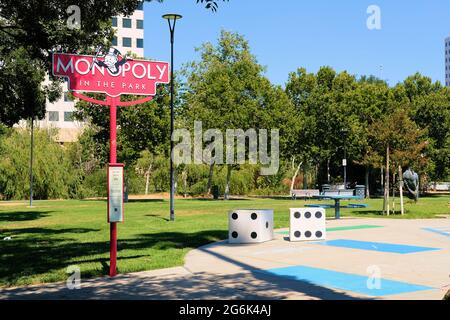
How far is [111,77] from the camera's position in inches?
415

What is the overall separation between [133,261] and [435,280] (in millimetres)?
5918

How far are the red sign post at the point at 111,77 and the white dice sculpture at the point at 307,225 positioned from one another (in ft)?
19.1

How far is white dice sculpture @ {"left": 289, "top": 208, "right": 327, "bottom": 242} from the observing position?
1453 centimetres

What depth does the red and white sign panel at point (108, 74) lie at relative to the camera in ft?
33.7

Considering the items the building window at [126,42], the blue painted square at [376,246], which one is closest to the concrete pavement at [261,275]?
the blue painted square at [376,246]

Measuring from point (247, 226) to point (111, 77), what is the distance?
19.3ft

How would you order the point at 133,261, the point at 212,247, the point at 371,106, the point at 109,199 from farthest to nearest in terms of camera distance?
the point at 371,106, the point at 212,247, the point at 133,261, the point at 109,199

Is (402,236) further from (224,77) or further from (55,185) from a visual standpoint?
(55,185)

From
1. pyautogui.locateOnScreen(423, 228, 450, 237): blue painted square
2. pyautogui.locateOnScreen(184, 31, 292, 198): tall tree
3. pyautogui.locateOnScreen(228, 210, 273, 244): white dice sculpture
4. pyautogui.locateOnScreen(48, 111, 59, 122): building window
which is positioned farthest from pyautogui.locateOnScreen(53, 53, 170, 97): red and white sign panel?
pyautogui.locateOnScreen(48, 111, 59, 122): building window

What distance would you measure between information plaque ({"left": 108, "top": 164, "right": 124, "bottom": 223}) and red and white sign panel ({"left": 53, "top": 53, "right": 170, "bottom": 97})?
5.16ft

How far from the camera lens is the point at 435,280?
879cm

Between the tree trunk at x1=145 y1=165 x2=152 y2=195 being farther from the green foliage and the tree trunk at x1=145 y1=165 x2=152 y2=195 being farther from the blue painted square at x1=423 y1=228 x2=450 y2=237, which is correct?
the blue painted square at x1=423 y1=228 x2=450 y2=237

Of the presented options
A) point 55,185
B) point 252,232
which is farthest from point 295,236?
point 55,185
